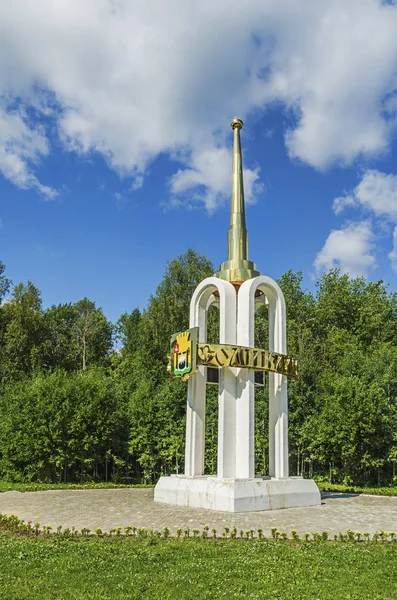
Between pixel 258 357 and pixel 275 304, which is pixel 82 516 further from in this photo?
pixel 275 304

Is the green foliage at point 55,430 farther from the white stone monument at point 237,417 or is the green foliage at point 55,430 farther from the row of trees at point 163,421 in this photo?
the white stone monument at point 237,417

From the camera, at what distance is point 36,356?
37.6m

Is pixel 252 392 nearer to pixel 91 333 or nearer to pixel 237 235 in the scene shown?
pixel 237 235

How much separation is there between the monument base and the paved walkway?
12.4 inches

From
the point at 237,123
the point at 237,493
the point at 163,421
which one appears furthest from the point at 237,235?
the point at 163,421

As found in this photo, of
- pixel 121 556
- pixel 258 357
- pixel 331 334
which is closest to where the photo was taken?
pixel 121 556

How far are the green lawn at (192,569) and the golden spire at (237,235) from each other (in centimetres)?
868

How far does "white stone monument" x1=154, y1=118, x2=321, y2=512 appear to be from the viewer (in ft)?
42.8

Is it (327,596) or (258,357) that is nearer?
(327,596)

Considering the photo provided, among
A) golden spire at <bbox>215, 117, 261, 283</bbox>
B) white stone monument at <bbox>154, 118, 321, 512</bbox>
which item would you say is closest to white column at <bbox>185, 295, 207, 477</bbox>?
white stone monument at <bbox>154, 118, 321, 512</bbox>

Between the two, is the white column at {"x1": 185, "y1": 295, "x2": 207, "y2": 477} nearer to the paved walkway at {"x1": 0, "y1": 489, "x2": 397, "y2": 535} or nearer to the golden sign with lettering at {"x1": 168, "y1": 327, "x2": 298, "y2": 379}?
the golden sign with lettering at {"x1": 168, "y1": 327, "x2": 298, "y2": 379}

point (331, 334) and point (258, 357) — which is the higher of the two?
point (331, 334)

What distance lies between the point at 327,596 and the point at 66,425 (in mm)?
16605

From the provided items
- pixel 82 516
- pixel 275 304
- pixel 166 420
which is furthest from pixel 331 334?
pixel 82 516
